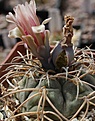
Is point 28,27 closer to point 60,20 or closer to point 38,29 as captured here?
point 38,29

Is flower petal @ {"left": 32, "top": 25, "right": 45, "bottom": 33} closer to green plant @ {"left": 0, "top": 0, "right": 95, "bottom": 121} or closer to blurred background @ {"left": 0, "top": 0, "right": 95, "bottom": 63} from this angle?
green plant @ {"left": 0, "top": 0, "right": 95, "bottom": 121}

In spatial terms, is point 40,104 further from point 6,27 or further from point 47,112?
point 6,27

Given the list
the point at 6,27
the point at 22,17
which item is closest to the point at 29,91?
the point at 22,17

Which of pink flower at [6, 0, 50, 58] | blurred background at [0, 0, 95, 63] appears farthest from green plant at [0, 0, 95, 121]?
blurred background at [0, 0, 95, 63]

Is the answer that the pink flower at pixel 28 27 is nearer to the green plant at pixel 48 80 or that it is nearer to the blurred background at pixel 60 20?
the green plant at pixel 48 80

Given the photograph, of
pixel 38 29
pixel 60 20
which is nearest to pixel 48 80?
pixel 38 29

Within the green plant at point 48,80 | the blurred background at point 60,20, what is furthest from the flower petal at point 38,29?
the blurred background at point 60,20
